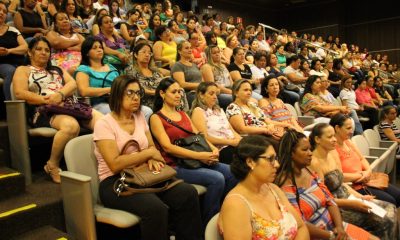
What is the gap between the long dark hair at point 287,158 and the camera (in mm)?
1895

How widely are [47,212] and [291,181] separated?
1327mm

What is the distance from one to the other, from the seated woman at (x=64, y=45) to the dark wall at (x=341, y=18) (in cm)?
983

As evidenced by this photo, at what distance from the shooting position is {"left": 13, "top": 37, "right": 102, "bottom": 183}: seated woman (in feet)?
7.21

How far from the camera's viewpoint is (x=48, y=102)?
2.32 meters

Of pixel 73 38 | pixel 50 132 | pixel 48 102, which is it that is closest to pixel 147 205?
pixel 50 132

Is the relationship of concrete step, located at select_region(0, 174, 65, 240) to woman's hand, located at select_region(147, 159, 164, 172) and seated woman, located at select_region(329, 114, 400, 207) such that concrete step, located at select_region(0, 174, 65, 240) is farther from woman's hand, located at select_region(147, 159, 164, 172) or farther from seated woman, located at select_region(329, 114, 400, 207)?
seated woman, located at select_region(329, 114, 400, 207)

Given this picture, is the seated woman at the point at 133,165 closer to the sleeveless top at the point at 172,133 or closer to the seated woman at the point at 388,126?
the sleeveless top at the point at 172,133

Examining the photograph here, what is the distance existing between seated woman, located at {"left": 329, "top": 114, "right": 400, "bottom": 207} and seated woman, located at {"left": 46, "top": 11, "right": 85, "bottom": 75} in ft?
7.58

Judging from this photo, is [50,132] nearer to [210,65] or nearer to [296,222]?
[296,222]

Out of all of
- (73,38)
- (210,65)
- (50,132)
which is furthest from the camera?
(210,65)

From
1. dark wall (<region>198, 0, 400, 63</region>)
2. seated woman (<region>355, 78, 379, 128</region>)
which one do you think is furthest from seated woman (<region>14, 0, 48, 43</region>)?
Answer: dark wall (<region>198, 0, 400, 63</region>)

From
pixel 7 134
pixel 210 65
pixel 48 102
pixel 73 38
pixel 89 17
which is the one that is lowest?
pixel 7 134

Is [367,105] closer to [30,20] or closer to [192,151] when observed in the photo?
[192,151]

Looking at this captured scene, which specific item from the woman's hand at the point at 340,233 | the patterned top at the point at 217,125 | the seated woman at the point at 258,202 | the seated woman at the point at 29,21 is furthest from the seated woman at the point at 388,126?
the seated woman at the point at 29,21
